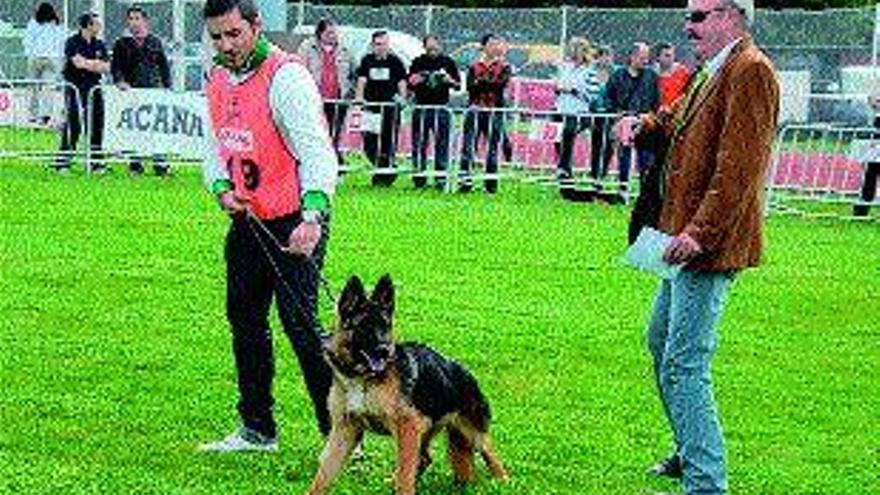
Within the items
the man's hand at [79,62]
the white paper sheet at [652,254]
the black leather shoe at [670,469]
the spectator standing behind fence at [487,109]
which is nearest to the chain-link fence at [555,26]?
the man's hand at [79,62]

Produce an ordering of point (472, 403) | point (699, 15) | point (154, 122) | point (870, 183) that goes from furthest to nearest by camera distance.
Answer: point (870, 183)
point (154, 122)
point (472, 403)
point (699, 15)

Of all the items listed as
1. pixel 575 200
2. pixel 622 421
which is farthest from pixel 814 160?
pixel 622 421

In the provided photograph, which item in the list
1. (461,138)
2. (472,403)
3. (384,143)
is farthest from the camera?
(384,143)

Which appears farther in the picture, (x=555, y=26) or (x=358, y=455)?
(x=555, y=26)

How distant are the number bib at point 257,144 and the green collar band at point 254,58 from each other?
0.07 ft

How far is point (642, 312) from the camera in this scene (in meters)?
13.4

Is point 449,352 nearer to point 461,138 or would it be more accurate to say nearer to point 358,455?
point 358,455

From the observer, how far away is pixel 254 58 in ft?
25.2

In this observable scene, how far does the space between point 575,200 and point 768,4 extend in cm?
3164

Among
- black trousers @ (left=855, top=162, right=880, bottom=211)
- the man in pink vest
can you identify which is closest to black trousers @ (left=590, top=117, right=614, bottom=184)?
Answer: black trousers @ (left=855, top=162, right=880, bottom=211)

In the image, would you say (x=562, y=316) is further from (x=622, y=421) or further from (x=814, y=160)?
(x=814, y=160)

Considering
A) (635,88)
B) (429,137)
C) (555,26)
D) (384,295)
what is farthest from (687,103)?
(555,26)

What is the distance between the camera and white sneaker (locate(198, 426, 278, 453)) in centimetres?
820

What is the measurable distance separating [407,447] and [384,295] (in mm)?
591
